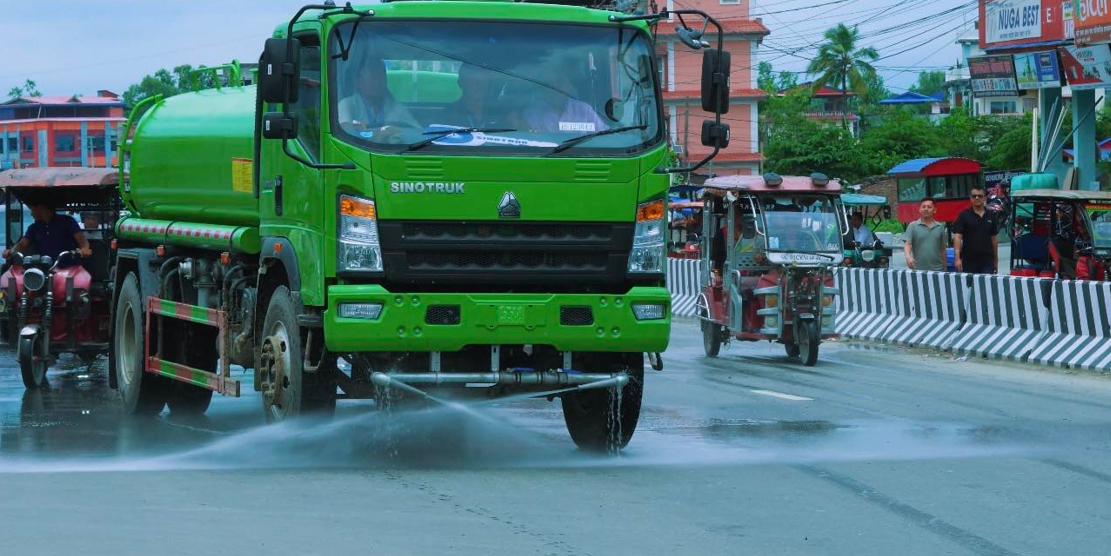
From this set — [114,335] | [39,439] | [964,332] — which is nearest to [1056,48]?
[964,332]

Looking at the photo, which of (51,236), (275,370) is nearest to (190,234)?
(275,370)

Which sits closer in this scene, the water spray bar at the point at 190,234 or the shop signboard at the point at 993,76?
the water spray bar at the point at 190,234

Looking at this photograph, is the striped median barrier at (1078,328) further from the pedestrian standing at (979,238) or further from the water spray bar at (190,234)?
the water spray bar at (190,234)

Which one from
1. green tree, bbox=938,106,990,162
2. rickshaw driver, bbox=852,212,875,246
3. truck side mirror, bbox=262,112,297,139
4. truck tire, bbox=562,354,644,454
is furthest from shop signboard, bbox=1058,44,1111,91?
green tree, bbox=938,106,990,162

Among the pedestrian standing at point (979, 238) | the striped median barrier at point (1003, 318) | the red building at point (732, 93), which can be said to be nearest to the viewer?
the striped median barrier at point (1003, 318)

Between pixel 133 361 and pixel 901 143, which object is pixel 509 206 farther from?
pixel 901 143

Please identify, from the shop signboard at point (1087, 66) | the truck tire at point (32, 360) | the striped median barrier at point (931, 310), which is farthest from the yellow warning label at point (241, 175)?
the shop signboard at point (1087, 66)

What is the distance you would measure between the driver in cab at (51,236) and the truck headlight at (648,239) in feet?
26.0

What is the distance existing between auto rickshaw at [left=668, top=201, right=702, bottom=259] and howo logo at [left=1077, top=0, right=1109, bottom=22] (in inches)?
400

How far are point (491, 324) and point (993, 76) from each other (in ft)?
133

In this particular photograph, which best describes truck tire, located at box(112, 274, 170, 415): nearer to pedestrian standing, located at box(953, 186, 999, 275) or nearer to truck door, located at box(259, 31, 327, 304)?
truck door, located at box(259, 31, 327, 304)

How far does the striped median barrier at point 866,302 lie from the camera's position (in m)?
23.8

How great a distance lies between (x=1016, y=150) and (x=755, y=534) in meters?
69.2

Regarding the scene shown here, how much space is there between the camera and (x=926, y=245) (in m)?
22.3
